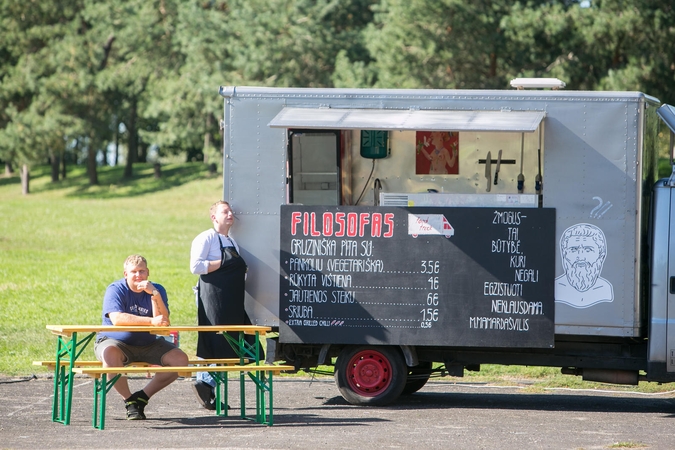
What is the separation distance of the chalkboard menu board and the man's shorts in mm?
1145

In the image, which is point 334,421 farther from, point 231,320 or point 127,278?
point 127,278

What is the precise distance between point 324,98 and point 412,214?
1275mm

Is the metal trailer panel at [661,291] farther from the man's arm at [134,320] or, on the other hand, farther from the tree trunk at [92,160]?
the tree trunk at [92,160]

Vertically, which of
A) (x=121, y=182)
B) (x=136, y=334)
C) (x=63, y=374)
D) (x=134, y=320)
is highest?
(x=121, y=182)

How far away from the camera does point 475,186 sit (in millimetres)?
8812

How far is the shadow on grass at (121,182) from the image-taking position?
47.3 metres

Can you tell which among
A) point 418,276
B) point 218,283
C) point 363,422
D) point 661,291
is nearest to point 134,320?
point 218,283

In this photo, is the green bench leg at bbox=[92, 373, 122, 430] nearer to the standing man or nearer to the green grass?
the standing man

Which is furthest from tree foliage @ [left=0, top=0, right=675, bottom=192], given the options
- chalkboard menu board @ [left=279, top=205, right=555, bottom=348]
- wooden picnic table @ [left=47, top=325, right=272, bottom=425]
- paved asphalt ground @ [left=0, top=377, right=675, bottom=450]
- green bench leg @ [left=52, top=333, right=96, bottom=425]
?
green bench leg @ [left=52, top=333, right=96, bottom=425]

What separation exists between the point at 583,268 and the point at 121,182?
1812 inches

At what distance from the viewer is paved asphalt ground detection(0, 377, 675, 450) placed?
6.53 m

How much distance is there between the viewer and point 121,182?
169ft

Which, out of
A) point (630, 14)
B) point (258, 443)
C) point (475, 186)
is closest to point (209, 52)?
point (630, 14)

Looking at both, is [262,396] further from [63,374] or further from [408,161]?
[408,161]
